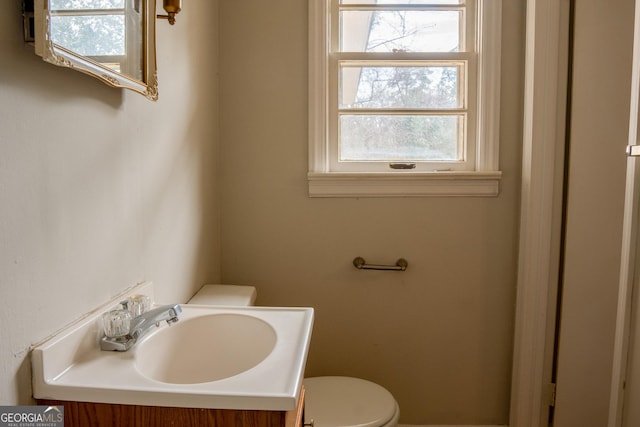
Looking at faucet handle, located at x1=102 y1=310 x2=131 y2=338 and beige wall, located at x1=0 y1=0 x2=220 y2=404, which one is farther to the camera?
faucet handle, located at x1=102 y1=310 x2=131 y2=338

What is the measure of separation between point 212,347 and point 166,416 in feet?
1.18

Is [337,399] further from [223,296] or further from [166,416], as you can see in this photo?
[166,416]

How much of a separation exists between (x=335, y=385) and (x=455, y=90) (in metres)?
1.30

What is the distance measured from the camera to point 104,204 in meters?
0.93

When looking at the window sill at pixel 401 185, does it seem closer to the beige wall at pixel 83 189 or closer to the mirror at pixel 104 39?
the beige wall at pixel 83 189

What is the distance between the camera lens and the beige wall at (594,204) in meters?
1.55

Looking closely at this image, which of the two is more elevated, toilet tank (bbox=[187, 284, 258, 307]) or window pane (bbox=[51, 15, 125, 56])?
window pane (bbox=[51, 15, 125, 56])

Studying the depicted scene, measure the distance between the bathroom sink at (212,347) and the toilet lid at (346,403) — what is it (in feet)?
1.46

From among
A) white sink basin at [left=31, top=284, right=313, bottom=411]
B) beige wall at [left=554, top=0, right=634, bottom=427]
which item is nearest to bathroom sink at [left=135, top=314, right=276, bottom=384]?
white sink basin at [left=31, top=284, right=313, bottom=411]

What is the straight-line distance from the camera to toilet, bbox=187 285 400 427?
1371mm

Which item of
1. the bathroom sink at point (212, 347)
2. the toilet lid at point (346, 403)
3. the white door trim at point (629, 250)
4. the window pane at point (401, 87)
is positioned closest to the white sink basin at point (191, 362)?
the bathroom sink at point (212, 347)

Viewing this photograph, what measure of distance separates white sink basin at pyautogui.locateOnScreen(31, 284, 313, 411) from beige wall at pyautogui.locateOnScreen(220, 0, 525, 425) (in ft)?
2.41

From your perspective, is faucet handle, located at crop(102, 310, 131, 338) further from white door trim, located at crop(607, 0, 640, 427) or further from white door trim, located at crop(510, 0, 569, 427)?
white door trim, located at crop(510, 0, 569, 427)

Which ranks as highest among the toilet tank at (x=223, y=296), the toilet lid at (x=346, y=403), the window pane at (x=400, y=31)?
the window pane at (x=400, y=31)
